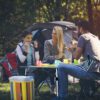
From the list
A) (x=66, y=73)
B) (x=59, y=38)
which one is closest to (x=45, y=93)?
(x=59, y=38)

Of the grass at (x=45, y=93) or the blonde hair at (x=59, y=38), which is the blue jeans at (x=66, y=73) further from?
the blonde hair at (x=59, y=38)

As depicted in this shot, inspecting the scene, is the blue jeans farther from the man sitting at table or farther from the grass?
the grass

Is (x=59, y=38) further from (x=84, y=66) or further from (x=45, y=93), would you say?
(x=84, y=66)

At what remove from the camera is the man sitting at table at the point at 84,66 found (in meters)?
6.94

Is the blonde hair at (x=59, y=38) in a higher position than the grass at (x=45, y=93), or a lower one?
higher

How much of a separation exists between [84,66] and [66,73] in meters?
0.31

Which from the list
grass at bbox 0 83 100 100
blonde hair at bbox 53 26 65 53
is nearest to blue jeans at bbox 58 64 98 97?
grass at bbox 0 83 100 100

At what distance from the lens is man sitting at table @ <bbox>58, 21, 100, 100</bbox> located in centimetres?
694

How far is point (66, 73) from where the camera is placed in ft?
23.3

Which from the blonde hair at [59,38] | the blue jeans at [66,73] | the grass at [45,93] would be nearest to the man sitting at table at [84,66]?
the blue jeans at [66,73]

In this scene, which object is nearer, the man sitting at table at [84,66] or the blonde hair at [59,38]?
the man sitting at table at [84,66]

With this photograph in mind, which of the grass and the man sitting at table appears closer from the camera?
the man sitting at table

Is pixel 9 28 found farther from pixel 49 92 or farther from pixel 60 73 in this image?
pixel 60 73

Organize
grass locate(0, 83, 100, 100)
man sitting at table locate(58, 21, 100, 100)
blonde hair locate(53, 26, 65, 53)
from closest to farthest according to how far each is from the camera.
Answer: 1. man sitting at table locate(58, 21, 100, 100)
2. grass locate(0, 83, 100, 100)
3. blonde hair locate(53, 26, 65, 53)
